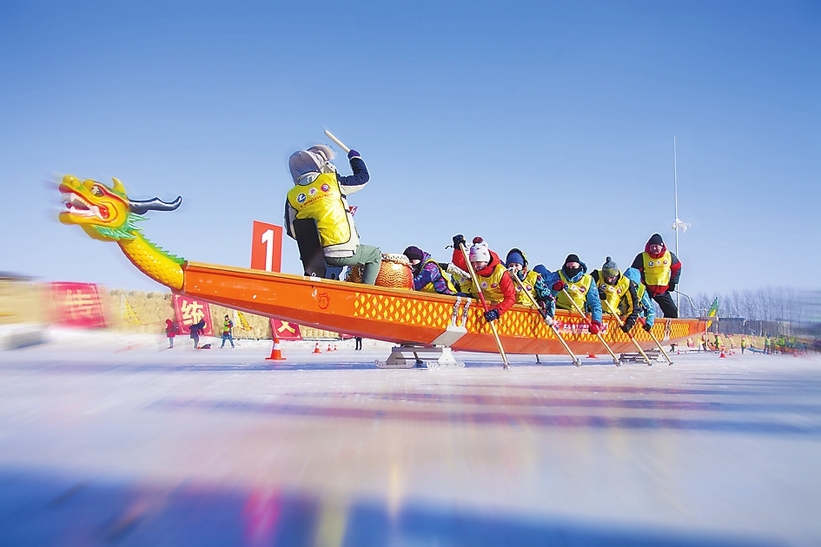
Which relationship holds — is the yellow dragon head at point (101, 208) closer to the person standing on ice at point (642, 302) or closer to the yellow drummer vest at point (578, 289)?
the yellow drummer vest at point (578, 289)

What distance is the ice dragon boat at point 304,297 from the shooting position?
543cm

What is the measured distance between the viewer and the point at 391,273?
25.0 feet

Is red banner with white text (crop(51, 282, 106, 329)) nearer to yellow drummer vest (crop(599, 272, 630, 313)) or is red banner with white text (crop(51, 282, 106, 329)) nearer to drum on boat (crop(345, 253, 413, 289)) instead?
drum on boat (crop(345, 253, 413, 289))

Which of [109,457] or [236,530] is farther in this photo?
[109,457]

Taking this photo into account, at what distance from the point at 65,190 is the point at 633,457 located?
5.46m

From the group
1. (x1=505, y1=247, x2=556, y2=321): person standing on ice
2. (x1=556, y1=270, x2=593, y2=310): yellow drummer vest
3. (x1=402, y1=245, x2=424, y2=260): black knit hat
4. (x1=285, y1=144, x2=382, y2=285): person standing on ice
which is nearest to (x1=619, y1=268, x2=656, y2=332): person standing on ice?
(x1=556, y1=270, x2=593, y2=310): yellow drummer vest

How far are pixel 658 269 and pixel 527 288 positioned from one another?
4.13 m

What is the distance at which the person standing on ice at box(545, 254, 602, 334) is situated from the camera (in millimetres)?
10320

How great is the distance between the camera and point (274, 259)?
7.61 m

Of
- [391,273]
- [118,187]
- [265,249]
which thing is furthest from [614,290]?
[118,187]

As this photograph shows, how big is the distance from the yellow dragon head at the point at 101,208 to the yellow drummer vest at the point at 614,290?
337 inches

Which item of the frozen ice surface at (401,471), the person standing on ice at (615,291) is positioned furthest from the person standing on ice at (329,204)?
the person standing on ice at (615,291)

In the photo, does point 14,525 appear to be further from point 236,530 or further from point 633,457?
point 633,457

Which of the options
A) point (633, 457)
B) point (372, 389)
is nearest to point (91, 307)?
point (372, 389)
